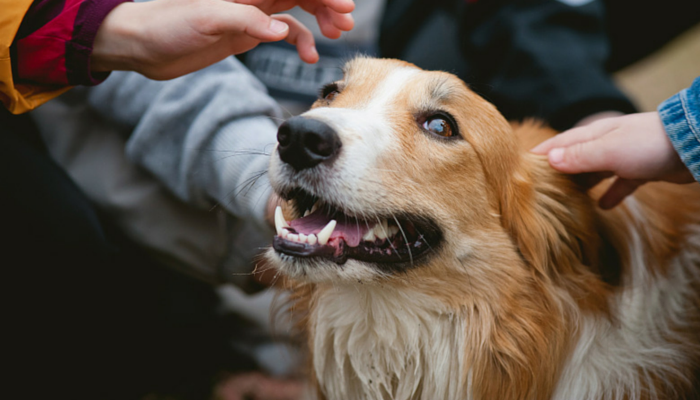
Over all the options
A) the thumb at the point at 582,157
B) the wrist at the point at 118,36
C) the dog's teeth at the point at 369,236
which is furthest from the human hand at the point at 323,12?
the thumb at the point at 582,157

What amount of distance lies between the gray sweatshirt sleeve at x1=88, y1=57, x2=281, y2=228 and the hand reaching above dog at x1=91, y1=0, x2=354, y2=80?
1.72 ft

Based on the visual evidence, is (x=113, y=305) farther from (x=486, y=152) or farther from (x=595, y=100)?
(x=595, y=100)

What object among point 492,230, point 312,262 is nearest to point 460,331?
point 492,230

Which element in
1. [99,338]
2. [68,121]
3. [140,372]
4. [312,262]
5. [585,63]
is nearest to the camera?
[312,262]

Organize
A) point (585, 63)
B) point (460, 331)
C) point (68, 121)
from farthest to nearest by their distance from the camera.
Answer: point (585, 63) < point (68, 121) < point (460, 331)

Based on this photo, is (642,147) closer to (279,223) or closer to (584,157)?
(584,157)

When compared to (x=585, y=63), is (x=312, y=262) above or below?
below

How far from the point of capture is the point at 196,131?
92.3 inches

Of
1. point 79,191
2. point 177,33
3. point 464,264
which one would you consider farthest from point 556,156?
point 79,191

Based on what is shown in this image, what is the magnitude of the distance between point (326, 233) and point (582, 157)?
0.91 metres

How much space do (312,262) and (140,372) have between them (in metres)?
1.61

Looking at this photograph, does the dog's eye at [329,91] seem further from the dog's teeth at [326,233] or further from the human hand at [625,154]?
the human hand at [625,154]

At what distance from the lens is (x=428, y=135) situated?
1.73 meters

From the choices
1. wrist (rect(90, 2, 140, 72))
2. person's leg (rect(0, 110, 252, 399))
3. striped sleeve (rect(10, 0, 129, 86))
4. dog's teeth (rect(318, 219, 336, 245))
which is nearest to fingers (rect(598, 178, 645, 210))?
dog's teeth (rect(318, 219, 336, 245))
